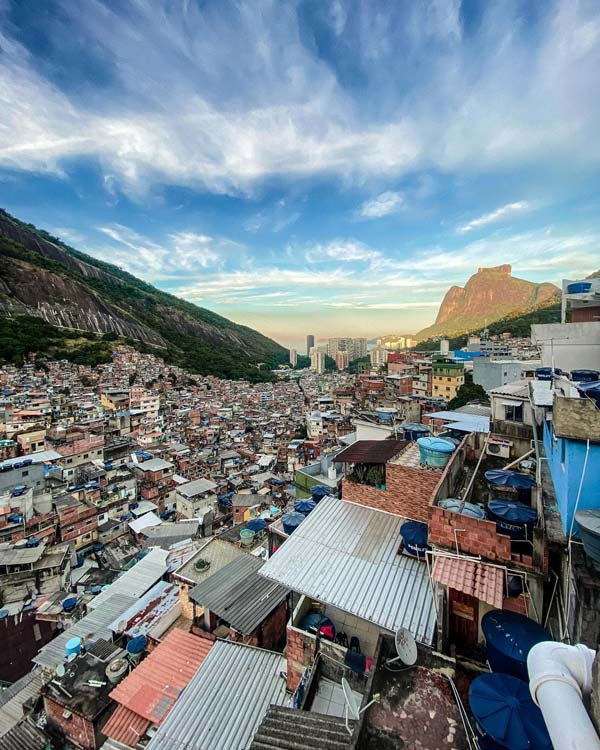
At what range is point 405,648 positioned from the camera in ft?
11.0

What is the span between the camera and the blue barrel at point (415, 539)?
16.9 ft

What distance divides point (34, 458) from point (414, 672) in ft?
94.7

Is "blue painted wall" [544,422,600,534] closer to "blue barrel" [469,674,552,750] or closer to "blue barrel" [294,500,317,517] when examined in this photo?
"blue barrel" [469,674,552,750]

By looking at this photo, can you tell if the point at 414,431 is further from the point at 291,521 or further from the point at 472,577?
the point at 472,577

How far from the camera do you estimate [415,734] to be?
2.84m

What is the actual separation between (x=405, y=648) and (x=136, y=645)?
23.2 ft

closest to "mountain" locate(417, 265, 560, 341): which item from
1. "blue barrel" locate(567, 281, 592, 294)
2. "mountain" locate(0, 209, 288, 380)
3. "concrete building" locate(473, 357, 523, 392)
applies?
"mountain" locate(0, 209, 288, 380)

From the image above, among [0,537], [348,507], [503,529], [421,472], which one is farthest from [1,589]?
[503,529]

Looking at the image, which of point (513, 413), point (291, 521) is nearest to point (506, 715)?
point (291, 521)

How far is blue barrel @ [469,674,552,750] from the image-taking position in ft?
7.69

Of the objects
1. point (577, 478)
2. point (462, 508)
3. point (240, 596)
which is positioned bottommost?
point (240, 596)

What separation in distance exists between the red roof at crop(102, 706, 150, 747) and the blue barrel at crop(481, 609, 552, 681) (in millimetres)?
6076

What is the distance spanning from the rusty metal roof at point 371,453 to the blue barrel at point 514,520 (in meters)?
2.75

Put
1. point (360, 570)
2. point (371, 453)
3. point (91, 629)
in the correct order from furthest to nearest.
Result: 1. point (91, 629)
2. point (371, 453)
3. point (360, 570)
